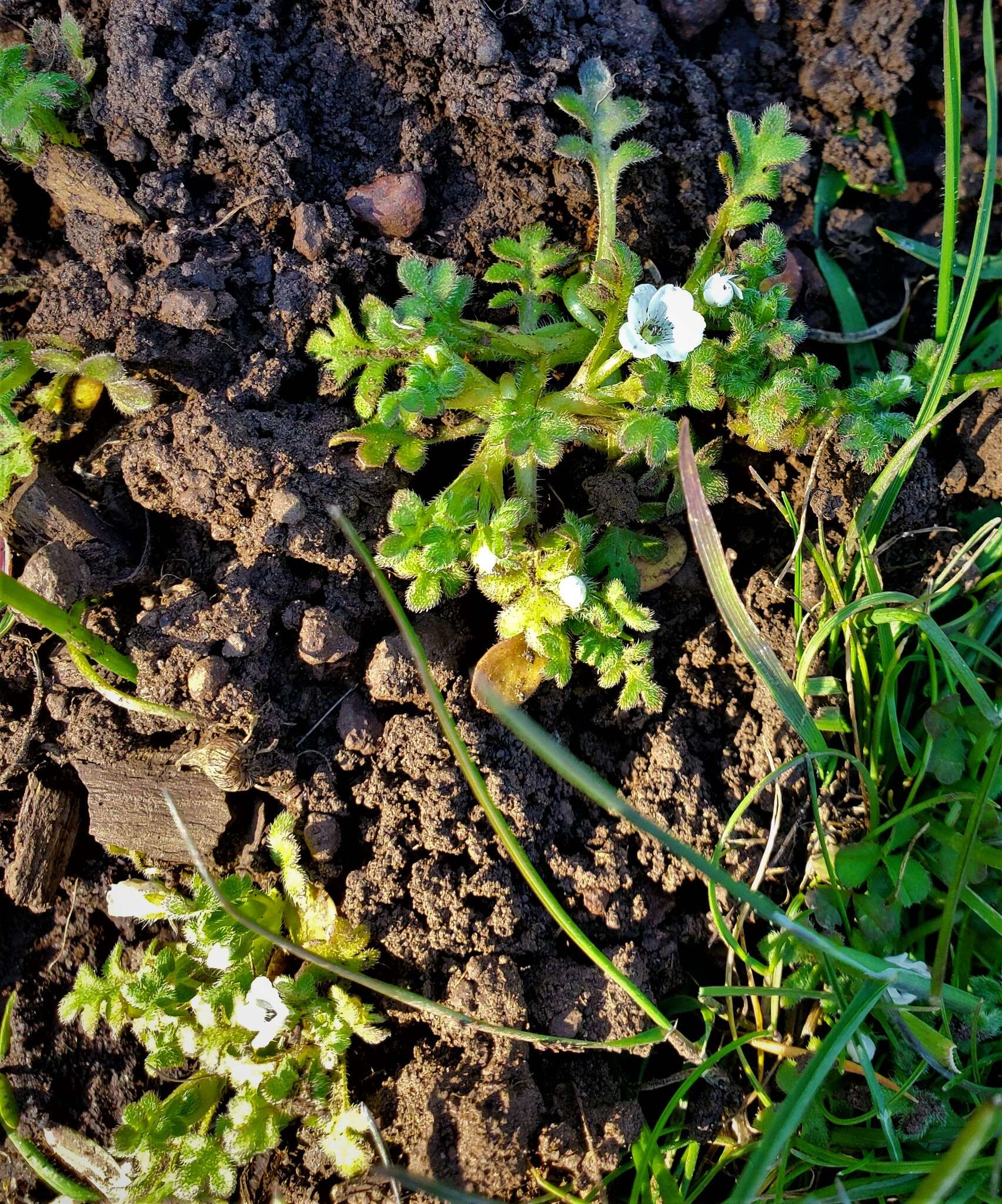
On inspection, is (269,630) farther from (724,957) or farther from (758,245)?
(758,245)

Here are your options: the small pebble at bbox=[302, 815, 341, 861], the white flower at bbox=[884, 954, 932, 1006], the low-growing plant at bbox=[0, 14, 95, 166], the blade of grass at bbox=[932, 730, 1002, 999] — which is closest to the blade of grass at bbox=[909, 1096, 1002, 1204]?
the blade of grass at bbox=[932, 730, 1002, 999]

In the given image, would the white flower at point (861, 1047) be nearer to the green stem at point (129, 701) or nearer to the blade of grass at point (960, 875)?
the blade of grass at point (960, 875)

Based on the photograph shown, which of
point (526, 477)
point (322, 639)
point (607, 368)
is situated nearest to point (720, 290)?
point (607, 368)

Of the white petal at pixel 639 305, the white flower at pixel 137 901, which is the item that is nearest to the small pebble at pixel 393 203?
the white petal at pixel 639 305

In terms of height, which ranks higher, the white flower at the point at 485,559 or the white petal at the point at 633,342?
the white petal at the point at 633,342

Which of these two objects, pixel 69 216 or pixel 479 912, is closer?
pixel 479 912

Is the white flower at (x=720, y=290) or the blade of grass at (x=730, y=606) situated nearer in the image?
the blade of grass at (x=730, y=606)

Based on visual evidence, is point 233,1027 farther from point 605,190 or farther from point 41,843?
point 605,190

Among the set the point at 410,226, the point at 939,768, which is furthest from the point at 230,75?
the point at 939,768
